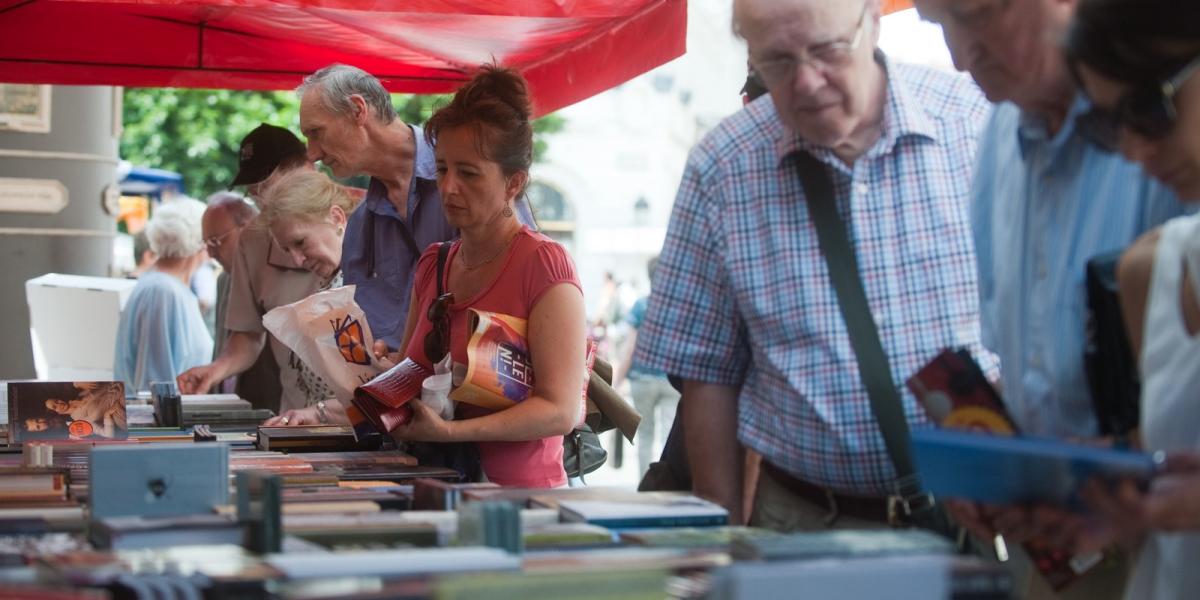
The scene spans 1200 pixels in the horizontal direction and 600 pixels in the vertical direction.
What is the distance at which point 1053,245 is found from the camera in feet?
6.59

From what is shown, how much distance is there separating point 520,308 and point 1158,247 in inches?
65.5

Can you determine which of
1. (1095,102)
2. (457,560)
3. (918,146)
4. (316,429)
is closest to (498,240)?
(316,429)

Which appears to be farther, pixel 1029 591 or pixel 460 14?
pixel 460 14

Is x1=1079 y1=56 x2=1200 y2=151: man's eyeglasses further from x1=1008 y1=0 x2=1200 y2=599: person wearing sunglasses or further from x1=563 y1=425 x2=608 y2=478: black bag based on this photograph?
x1=563 y1=425 x2=608 y2=478: black bag

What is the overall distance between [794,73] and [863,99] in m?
0.16

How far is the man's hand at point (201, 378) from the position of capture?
16.7 ft

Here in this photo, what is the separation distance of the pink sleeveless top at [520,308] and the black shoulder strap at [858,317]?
2.64 ft

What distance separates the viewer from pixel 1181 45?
5.03ft

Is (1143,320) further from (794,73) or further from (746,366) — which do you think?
(746,366)

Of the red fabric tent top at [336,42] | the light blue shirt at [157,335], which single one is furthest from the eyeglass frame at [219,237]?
the light blue shirt at [157,335]

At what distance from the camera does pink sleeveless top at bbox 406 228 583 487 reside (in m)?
3.10

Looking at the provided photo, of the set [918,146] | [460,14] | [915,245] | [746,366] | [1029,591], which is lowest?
[1029,591]

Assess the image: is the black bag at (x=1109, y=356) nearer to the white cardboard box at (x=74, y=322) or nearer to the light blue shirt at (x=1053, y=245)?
the light blue shirt at (x=1053, y=245)

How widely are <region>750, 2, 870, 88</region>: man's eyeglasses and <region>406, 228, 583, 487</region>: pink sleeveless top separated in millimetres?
942
